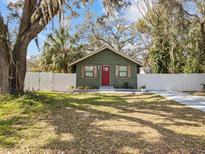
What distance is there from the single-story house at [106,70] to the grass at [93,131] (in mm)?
14067

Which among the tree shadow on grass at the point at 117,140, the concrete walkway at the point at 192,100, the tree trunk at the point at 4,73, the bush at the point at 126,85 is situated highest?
the tree trunk at the point at 4,73

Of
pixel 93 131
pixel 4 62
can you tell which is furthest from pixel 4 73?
pixel 93 131

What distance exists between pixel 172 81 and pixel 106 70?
5.79 metres

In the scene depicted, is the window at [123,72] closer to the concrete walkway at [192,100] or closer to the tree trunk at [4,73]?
the concrete walkway at [192,100]

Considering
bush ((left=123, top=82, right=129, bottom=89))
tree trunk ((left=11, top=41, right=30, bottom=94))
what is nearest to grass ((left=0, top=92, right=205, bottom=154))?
tree trunk ((left=11, top=41, right=30, bottom=94))

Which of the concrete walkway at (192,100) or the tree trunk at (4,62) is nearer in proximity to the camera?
the tree trunk at (4,62)

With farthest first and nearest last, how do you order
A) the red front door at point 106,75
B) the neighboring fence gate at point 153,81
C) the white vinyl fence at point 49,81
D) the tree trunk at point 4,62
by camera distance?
the red front door at point 106,75, the neighboring fence gate at point 153,81, the white vinyl fence at point 49,81, the tree trunk at point 4,62

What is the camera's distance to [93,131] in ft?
21.5

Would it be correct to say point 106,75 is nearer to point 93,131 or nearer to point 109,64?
point 109,64

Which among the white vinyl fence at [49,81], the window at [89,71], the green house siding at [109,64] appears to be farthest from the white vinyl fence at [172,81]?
the white vinyl fence at [49,81]

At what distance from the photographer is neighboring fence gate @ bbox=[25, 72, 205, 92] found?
23578 millimetres

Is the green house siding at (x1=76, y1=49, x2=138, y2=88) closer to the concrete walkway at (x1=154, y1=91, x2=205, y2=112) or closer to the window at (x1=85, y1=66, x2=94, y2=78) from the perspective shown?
the window at (x1=85, y1=66, x2=94, y2=78)

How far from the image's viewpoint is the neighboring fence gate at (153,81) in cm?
2358

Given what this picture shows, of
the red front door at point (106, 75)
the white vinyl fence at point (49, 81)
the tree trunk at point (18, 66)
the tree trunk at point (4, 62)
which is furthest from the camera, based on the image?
the red front door at point (106, 75)
